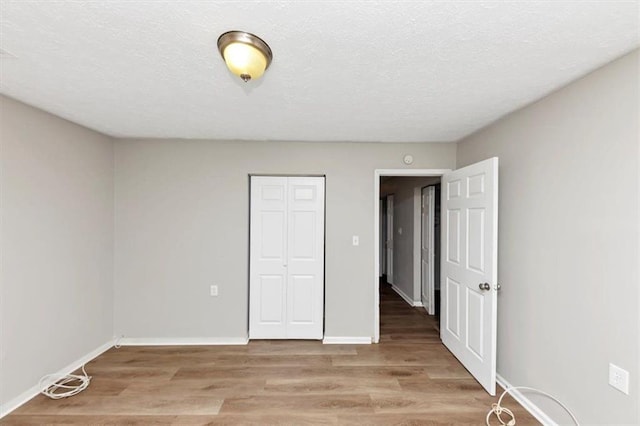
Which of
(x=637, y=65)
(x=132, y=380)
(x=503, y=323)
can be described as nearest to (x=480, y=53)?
(x=637, y=65)

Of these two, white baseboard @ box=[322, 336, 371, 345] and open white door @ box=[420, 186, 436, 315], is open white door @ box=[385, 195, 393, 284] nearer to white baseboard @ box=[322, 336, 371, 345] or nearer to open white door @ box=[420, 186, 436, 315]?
open white door @ box=[420, 186, 436, 315]

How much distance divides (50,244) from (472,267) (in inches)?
147

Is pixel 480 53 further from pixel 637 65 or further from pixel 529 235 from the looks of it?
pixel 529 235

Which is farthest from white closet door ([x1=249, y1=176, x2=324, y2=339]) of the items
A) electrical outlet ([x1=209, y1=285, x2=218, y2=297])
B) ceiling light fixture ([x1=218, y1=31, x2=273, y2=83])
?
ceiling light fixture ([x1=218, y1=31, x2=273, y2=83])

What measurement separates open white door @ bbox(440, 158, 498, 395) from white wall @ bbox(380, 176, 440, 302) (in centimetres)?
158

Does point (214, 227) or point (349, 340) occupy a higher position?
point (214, 227)

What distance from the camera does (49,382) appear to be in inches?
97.9

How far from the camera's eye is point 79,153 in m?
2.83

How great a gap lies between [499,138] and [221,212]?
2930mm

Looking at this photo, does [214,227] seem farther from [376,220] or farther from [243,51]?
[243,51]

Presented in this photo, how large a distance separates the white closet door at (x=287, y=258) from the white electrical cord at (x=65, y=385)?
1551mm

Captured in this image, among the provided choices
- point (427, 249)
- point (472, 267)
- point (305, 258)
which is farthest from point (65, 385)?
point (427, 249)

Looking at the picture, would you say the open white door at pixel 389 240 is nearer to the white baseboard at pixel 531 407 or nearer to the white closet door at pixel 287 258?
the white closet door at pixel 287 258

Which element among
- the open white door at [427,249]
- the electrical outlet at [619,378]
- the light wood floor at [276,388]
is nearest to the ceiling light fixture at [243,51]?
the light wood floor at [276,388]
